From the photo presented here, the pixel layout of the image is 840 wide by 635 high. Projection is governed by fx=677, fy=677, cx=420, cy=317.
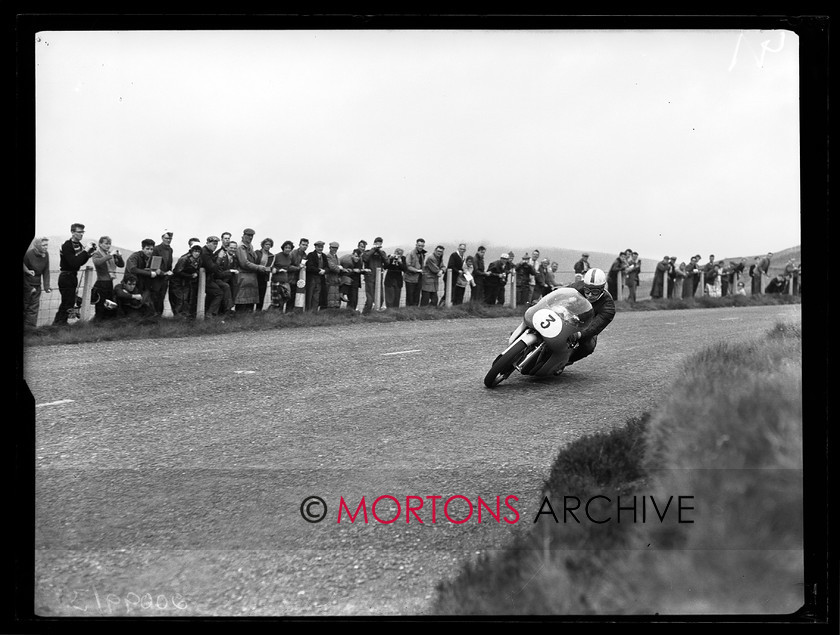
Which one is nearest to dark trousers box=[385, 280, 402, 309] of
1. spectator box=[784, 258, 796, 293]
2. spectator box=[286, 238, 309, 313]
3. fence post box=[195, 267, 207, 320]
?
spectator box=[286, 238, 309, 313]

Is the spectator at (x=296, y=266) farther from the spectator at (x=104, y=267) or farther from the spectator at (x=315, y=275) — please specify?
the spectator at (x=104, y=267)

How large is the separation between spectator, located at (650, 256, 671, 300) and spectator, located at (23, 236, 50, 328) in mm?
2645

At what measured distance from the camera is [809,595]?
2.91 metres

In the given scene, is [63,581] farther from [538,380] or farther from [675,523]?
[675,523]

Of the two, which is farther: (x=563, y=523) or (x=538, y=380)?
(x=538, y=380)

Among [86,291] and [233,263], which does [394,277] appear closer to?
[233,263]

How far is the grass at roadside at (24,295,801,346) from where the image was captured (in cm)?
301

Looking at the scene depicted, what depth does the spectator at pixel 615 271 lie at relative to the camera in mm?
3070

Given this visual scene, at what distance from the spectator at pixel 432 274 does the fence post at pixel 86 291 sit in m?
1.46

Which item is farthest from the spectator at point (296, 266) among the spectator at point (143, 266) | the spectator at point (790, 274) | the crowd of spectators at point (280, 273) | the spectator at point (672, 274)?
the spectator at point (790, 274)

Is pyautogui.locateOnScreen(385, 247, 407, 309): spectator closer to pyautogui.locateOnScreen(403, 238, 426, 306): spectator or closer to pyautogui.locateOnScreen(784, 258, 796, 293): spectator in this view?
pyautogui.locateOnScreen(403, 238, 426, 306): spectator

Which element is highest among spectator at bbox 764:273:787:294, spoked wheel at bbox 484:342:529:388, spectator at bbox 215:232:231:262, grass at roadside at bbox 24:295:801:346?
spectator at bbox 215:232:231:262

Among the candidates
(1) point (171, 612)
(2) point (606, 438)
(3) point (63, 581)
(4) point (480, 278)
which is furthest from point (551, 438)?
(3) point (63, 581)

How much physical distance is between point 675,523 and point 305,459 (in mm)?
1642
